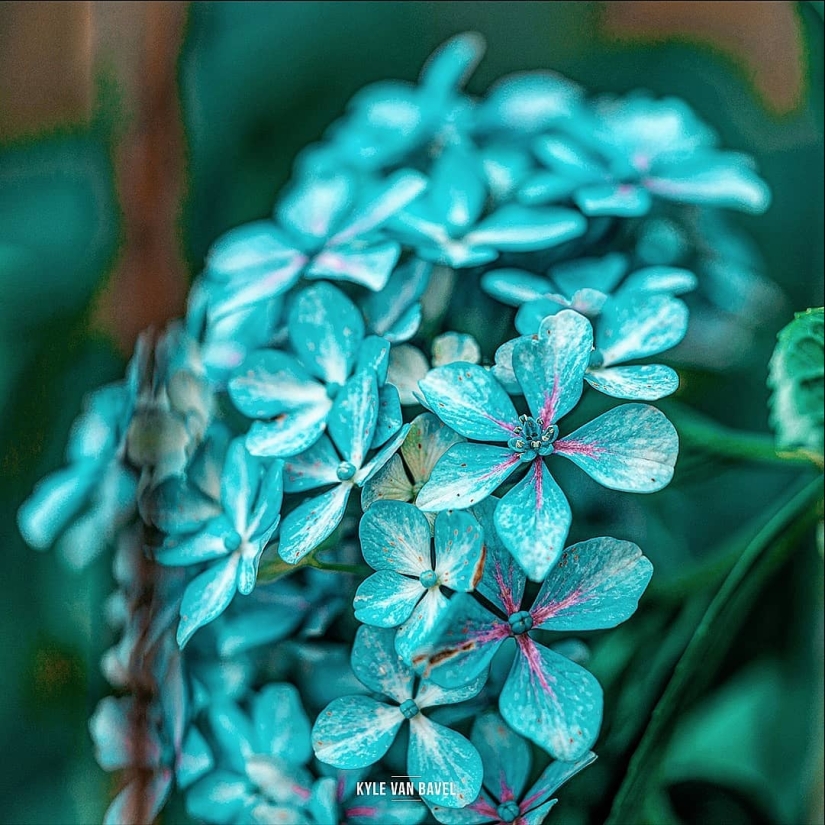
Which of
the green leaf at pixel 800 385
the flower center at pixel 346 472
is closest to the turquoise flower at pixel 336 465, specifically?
the flower center at pixel 346 472

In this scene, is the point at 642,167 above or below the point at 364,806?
above

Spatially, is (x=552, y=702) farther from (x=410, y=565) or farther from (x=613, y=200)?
(x=613, y=200)

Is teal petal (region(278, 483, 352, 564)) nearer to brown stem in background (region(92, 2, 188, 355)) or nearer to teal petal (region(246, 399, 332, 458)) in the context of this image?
teal petal (region(246, 399, 332, 458))

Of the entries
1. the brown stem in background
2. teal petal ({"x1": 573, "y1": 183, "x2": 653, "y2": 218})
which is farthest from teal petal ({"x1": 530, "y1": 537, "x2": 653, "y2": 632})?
the brown stem in background

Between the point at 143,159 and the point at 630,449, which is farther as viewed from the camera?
the point at 143,159

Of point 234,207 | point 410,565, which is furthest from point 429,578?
point 234,207

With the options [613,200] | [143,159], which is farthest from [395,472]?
[143,159]
